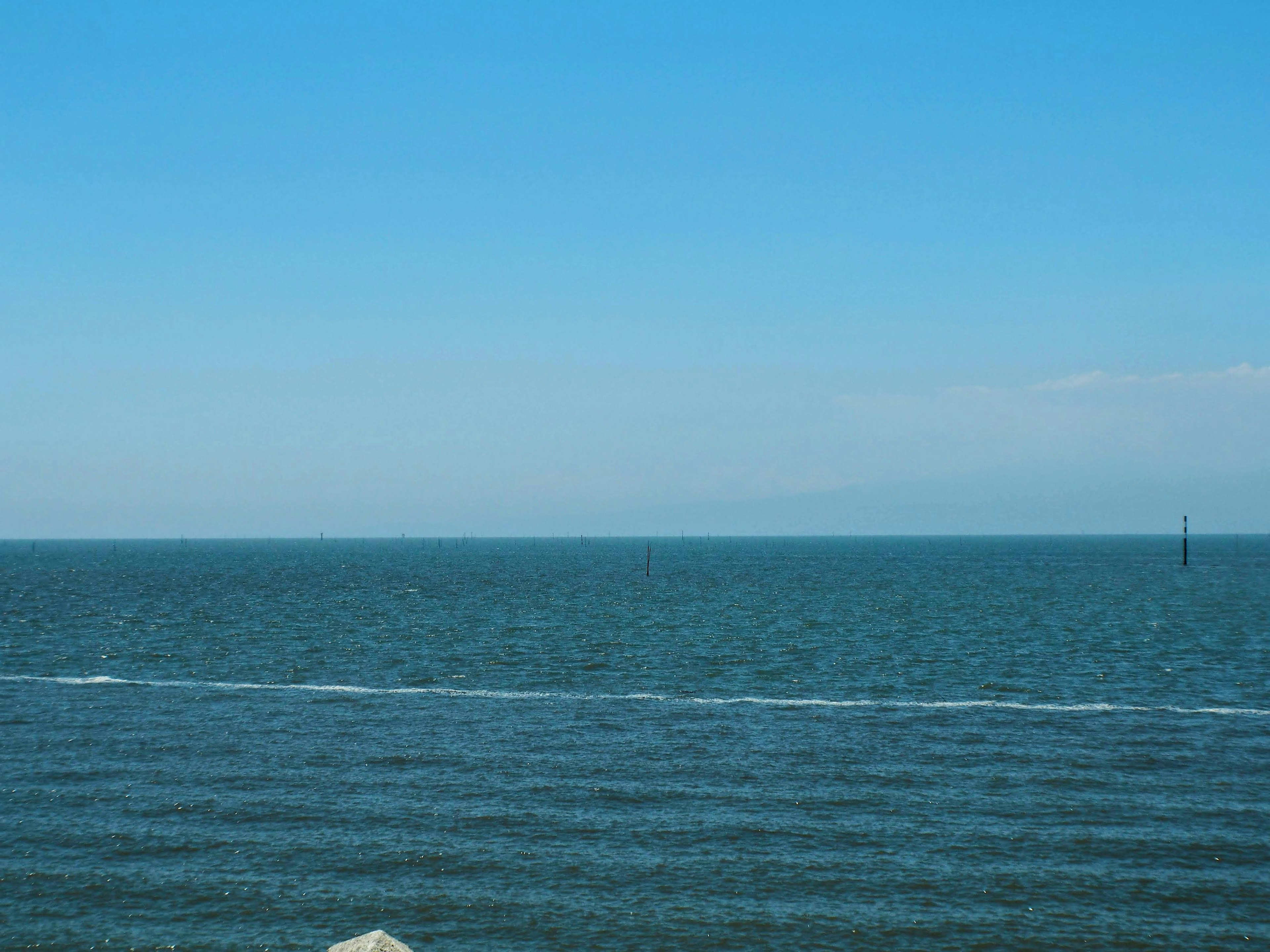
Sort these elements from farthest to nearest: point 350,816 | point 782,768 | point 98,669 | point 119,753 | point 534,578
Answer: point 534,578 → point 98,669 → point 119,753 → point 782,768 → point 350,816

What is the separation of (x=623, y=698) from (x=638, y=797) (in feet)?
59.7

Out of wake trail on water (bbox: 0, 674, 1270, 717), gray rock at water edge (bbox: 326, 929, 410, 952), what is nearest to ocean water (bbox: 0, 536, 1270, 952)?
wake trail on water (bbox: 0, 674, 1270, 717)

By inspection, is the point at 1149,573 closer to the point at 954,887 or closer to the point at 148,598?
the point at 148,598

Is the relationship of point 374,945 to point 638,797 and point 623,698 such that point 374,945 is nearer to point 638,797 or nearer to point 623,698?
point 638,797

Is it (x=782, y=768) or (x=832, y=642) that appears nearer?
(x=782, y=768)

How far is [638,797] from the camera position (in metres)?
31.8

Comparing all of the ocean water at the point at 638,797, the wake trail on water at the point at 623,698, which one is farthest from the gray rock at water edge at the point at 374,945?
the wake trail on water at the point at 623,698

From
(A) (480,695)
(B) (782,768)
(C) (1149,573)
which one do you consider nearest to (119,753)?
(A) (480,695)

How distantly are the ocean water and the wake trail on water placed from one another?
29 cm

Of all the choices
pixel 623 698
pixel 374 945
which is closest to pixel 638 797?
pixel 374 945

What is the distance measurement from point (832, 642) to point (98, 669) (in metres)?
49.9

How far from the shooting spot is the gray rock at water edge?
53.3 feet

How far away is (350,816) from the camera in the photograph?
1180 inches

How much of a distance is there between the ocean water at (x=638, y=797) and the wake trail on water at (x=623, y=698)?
0.29 m
